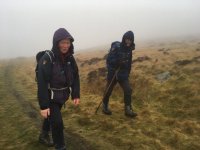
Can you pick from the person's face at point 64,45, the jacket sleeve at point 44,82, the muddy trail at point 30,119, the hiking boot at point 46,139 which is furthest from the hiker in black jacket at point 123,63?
the jacket sleeve at point 44,82

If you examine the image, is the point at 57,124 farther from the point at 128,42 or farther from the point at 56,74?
the point at 128,42

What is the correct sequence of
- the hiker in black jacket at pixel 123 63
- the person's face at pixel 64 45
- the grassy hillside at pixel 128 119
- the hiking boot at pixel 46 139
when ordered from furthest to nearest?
the hiker in black jacket at pixel 123 63 < the grassy hillside at pixel 128 119 < the hiking boot at pixel 46 139 < the person's face at pixel 64 45

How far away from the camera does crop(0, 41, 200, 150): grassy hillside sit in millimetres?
11977

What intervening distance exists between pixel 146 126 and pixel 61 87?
5.81 m

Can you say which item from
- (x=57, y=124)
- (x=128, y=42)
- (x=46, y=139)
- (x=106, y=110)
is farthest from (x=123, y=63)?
(x=57, y=124)

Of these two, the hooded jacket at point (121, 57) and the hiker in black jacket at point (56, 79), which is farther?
the hooded jacket at point (121, 57)

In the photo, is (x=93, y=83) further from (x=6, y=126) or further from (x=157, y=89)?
(x=6, y=126)

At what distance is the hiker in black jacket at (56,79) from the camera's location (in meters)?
8.83

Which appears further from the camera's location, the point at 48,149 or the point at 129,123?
the point at 129,123

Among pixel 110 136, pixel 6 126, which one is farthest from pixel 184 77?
A: pixel 6 126

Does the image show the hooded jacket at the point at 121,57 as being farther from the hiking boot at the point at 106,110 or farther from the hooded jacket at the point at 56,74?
the hooded jacket at the point at 56,74

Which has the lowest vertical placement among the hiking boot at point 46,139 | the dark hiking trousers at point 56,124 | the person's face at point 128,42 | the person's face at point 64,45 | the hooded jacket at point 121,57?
the hiking boot at point 46,139

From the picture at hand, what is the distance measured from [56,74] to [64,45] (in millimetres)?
804

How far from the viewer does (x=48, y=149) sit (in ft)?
35.7
